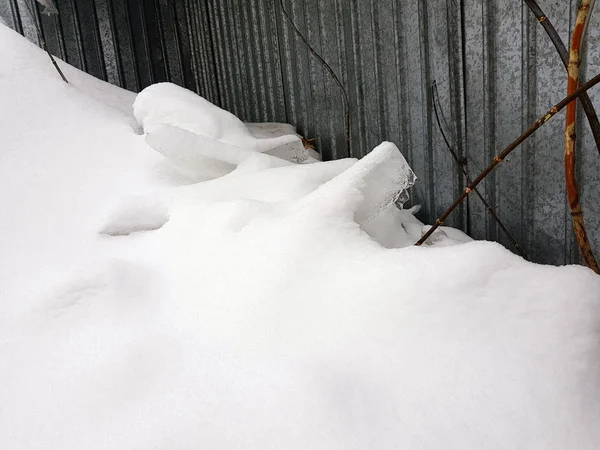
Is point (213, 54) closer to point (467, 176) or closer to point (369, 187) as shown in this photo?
point (467, 176)

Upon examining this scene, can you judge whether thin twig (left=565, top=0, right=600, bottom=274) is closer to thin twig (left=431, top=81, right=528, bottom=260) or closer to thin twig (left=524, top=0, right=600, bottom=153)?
thin twig (left=524, top=0, right=600, bottom=153)

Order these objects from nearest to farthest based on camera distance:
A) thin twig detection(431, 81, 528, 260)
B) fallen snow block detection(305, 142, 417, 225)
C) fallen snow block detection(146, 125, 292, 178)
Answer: fallen snow block detection(305, 142, 417, 225), thin twig detection(431, 81, 528, 260), fallen snow block detection(146, 125, 292, 178)

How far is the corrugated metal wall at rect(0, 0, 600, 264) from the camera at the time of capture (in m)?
1.54

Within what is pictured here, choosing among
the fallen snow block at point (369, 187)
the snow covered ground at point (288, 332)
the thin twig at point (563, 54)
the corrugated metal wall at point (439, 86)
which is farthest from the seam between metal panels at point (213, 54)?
the thin twig at point (563, 54)

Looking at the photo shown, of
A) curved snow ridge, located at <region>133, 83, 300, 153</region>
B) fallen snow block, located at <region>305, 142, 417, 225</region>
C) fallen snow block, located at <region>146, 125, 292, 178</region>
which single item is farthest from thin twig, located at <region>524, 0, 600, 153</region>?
curved snow ridge, located at <region>133, 83, 300, 153</region>

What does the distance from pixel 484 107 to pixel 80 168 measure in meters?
1.61

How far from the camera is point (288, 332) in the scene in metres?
1.08

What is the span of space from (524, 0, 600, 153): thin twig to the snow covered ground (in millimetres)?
394

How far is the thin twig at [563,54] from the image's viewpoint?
1.17 m

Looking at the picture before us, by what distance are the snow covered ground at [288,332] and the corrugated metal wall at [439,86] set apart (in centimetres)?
30

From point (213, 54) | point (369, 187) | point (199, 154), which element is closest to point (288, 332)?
point (369, 187)

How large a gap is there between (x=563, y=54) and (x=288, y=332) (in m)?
0.95

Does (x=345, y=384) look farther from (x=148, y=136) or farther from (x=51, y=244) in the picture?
(x=148, y=136)

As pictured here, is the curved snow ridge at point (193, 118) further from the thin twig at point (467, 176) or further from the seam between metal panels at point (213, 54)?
the seam between metal panels at point (213, 54)
